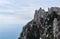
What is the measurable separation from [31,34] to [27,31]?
12.6 feet

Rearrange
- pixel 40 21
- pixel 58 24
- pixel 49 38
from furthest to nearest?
pixel 40 21
pixel 49 38
pixel 58 24

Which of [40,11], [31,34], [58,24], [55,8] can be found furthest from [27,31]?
[58,24]

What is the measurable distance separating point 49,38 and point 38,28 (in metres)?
18.0

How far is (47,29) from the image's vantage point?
73.5m

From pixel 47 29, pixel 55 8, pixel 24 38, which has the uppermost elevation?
pixel 55 8

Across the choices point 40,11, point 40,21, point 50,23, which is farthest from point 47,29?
point 40,11

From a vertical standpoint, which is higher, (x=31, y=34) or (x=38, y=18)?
(x=38, y=18)

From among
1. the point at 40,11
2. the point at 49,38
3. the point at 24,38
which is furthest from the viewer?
the point at 24,38

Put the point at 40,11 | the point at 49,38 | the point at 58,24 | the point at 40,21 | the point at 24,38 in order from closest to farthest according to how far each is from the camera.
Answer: the point at 58,24 → the point at 49,38 → the point at 40,21 → the point at 40,11 → the point at 24,38

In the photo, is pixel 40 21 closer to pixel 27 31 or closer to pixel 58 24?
pixel 27 31

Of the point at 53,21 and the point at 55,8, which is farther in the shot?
the point at 55,8

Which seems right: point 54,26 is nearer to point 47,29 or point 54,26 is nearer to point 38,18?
point 47,29

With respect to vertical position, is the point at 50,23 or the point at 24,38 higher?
the point at 50,23

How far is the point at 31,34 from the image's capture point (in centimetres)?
9781
